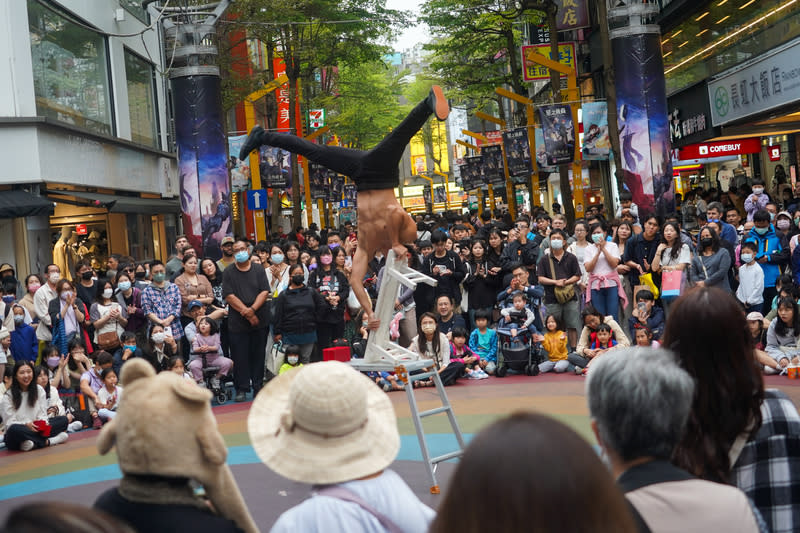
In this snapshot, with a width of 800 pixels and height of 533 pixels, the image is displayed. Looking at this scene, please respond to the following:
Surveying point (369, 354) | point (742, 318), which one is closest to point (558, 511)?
point (742, 318)

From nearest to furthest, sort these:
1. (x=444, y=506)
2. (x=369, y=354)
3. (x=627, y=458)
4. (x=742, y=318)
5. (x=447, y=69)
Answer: (x=444, y=506), (x=627, y=458), (x=742, y=318), (x=369, y=354), (x=447, y=69)

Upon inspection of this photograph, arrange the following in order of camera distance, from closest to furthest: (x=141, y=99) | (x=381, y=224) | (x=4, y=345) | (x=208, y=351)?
(x=381, y=224) < (x=4, y=345) < (x=208, y=351) < (x=141, y=99)

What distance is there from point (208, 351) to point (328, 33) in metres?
20.5

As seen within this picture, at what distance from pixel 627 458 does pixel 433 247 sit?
1053 cm

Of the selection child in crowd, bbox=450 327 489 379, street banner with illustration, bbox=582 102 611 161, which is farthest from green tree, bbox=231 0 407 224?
child in crowd, bbox=450 327 489 379

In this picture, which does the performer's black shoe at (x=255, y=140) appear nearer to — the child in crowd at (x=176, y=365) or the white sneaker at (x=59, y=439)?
the child in crowd at (x=176, y=365)

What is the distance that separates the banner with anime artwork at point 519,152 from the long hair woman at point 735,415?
86.3 ft

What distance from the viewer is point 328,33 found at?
3017cm

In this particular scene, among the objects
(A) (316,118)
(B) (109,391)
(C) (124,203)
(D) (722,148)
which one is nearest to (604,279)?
(B) (109,391)

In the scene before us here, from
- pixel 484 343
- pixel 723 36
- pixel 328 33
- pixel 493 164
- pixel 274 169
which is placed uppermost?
pixel 328 33

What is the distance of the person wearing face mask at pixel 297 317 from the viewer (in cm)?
1169

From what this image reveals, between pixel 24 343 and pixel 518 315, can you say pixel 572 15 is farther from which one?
pixel 24 343

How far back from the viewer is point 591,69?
30844 millimetres

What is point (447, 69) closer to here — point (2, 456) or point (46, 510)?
point (2, 456)
